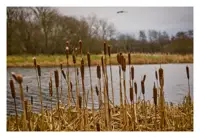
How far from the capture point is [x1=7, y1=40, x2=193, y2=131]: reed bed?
185 centimetres

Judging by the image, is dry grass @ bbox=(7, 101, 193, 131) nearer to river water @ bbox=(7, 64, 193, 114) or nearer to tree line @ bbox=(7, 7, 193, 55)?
river water @ bbox=(7, 64, 193, 114)

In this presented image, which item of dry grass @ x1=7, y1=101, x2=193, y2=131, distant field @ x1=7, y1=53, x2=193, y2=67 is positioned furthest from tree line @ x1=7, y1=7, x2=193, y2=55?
dry grass @ x1=7, y1=101, x2=193, y2=131

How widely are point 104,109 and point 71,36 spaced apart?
0.50m

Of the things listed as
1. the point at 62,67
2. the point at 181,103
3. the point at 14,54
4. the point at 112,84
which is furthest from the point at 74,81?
the point at 181,103

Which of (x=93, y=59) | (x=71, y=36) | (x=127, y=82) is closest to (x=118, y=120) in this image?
(x=127, y=82)

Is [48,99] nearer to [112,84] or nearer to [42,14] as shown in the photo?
[112,84]

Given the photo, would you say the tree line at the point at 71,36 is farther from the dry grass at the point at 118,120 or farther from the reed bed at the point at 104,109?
the dry grass at the point at 118,120

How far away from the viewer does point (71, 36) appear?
1.89m

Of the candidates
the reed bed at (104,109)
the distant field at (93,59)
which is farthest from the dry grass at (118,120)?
the distant field at (93,59)

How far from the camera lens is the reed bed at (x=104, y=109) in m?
1.85

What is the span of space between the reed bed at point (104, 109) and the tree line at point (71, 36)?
0.19ft

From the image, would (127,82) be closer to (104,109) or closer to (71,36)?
(104,109)

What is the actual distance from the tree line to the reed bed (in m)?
0.06
